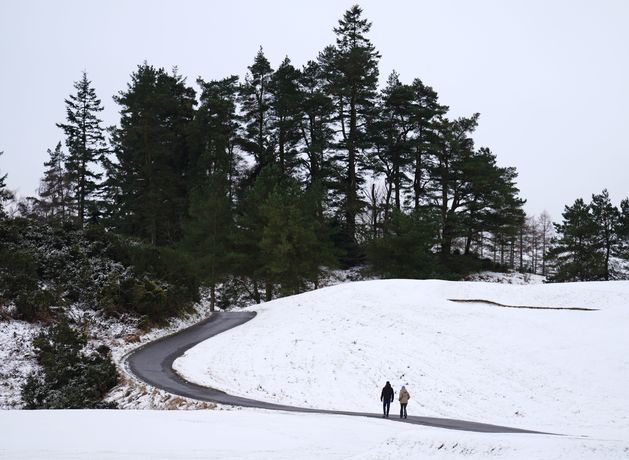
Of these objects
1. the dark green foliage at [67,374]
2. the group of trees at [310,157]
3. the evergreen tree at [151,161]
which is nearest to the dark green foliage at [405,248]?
the group of trees at [310,157]

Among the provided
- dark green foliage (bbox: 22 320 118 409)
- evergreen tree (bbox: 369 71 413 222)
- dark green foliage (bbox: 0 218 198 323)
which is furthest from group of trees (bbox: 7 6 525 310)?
dark green foliage (bbox: 22 320 118 409)

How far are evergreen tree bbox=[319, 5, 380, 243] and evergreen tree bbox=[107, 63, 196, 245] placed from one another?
14.1m

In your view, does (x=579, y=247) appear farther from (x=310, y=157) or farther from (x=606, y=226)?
(x=310, y=157)

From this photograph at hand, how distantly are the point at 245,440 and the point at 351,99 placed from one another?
42824mm

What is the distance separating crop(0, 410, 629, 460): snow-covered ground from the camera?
8602 millimetres

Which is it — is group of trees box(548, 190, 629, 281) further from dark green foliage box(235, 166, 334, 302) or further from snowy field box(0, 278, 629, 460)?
dark green foliage box(235, 166, 334, 302)

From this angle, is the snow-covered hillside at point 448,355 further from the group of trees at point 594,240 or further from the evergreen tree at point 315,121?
the evergreen tree at point 315,121

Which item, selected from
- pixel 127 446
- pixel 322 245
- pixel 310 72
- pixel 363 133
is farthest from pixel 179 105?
pixel 127 446

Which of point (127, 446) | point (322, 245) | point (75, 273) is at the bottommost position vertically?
point (127, 446)

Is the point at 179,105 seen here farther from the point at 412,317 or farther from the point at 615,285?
the point at 615,285

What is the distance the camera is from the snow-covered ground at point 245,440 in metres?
8.60

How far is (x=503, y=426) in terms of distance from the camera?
16.2 meters

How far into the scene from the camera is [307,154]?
4988 cm

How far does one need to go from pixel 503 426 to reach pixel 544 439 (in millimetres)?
8031
